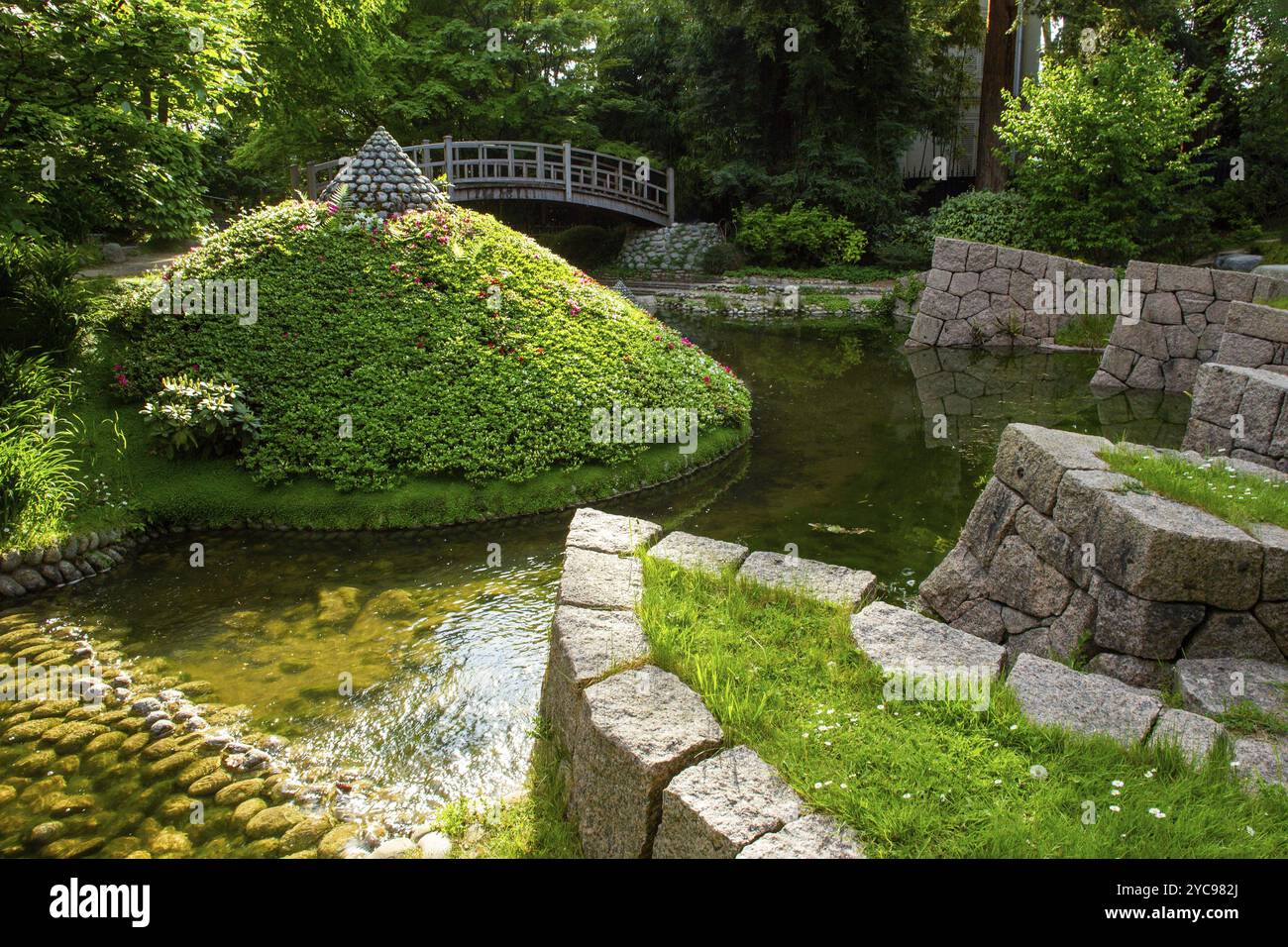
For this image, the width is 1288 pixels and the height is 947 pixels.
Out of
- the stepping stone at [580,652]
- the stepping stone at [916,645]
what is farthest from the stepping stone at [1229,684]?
the stepping stone at [580,652]

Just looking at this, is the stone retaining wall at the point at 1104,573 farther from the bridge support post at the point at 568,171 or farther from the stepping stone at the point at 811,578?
the bridge support post at the point at 568,171

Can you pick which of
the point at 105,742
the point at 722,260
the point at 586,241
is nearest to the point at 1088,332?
the point at 722,260

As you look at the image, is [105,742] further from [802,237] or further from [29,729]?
[802,237]

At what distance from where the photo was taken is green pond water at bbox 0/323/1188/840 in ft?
15.5

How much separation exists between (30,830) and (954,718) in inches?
162

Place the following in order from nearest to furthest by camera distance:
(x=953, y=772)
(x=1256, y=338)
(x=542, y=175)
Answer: (x=953, y=772) → (x=1256, y=338) → (x=542, y=175)

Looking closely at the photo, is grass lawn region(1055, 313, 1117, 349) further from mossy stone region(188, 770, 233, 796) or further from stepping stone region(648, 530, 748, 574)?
mossy stone region(188, 770, 233, 796)

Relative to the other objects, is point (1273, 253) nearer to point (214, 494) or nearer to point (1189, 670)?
point (1189, 670)

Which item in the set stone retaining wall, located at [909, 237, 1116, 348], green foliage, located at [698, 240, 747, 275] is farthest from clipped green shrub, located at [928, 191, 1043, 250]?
green foliage, located at [698, 240, 747, 275]

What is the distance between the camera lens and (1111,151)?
54.3 feet

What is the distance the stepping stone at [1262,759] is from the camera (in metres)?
3.20

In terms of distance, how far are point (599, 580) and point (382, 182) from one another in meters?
7.19

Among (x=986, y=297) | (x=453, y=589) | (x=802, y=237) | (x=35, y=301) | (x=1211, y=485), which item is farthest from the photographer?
(x=802, y=237)
